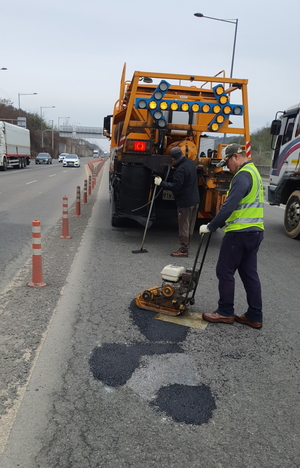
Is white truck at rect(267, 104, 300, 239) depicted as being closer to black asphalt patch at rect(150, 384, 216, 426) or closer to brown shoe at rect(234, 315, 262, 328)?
brown shoe at rect(234, 315, 262, 328)

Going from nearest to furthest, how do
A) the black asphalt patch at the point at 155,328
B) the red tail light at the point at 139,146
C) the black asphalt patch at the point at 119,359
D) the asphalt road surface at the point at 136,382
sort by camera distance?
the asphalt road surface at the point at 136,382
the black asphalt patch at the point at 119,359
the black asphalt patch at the point at 155,328
the red tail light at the point at 139,146

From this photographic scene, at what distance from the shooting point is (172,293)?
4512 mm

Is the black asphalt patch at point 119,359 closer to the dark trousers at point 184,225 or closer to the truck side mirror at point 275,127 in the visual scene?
the dark trousers at point 184,225

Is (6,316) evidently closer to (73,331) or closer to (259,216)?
(73,331)

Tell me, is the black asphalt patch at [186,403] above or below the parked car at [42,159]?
above

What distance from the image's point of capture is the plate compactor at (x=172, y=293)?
4504 millimetres

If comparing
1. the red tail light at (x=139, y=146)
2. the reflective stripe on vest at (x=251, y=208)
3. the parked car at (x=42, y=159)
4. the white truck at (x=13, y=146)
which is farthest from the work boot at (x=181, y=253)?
the parked car at (x=42, y=159)

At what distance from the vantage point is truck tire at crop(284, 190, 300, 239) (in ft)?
31.1

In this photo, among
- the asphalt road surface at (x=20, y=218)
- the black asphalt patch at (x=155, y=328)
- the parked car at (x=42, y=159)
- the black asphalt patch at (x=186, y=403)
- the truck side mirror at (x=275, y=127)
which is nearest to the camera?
the black asphalt patch at (x=186, y=403)

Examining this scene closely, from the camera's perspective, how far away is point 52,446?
2496 millimetres

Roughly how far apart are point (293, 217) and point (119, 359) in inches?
287

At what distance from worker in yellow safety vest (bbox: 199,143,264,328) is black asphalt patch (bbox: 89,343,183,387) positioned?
89 cm

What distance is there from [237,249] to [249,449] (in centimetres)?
209

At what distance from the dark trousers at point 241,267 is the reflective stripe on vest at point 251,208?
0.30ft
